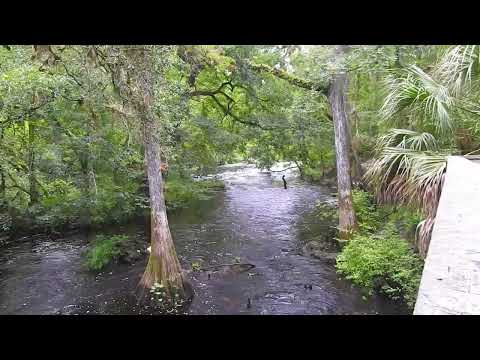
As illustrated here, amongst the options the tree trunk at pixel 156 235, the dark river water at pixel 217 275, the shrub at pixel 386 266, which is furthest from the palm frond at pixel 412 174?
the tree trunk at pixel 156 235

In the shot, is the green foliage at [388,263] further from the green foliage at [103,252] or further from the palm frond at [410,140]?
the green foliage at [103,252]

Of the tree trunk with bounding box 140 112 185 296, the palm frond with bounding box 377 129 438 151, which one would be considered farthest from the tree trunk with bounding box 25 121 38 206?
the palm frond with bounding box 377 129 438 151

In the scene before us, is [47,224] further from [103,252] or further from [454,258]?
[454,258]

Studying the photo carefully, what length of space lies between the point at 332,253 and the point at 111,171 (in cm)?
740

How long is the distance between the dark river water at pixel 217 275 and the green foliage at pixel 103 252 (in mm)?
229

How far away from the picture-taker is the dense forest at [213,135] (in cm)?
553

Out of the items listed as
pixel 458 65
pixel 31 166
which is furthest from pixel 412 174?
pixel 31 166

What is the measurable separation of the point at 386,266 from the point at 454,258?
635 centimetres

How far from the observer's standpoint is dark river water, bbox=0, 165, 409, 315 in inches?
316

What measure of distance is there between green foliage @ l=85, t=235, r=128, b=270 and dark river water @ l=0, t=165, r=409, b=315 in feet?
0.75

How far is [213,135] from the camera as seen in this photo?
1380 centimetres

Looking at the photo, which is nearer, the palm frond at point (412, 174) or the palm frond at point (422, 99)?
the palm frond at point (412, 174)

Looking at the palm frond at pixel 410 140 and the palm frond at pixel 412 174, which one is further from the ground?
→ the palm frond at pixel 410 140
